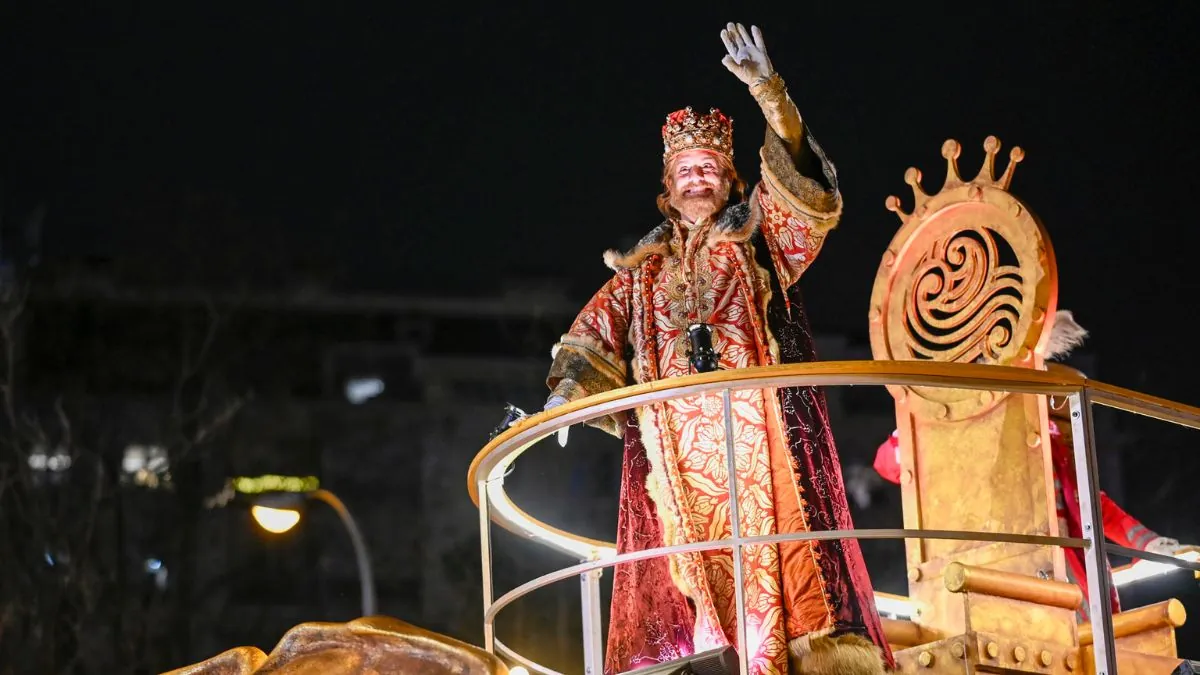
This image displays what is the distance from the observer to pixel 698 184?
648cm

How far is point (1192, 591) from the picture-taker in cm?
1677

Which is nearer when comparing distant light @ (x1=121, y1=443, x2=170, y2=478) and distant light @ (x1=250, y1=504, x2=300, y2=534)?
distant light @ (x1=250, y1=504, x2=300, y2=534)

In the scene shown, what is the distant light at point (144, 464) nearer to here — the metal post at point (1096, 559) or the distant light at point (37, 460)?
the distant light at point (37, 460)

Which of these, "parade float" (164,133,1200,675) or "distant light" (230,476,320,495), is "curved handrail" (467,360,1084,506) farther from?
"distant light" (230,476,320,495)

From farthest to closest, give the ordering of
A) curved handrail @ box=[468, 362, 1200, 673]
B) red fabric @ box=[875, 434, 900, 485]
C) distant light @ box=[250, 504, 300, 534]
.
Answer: distant light @ box=[250, 504, 300, 534], red fabric @ box=[875, 434, 900, 485], curved handrail @ box=[468, 362, 1200, 673]

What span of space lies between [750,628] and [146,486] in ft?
36.6

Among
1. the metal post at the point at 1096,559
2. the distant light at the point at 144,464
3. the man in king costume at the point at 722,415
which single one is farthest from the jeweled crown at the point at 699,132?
the distant light at the point at 144,464

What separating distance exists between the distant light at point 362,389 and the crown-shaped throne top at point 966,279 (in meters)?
11.5

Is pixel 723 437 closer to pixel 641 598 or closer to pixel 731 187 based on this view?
pixel 641 598

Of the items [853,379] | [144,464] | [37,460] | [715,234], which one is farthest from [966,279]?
[37,460]

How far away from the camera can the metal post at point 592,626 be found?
507 centimetres

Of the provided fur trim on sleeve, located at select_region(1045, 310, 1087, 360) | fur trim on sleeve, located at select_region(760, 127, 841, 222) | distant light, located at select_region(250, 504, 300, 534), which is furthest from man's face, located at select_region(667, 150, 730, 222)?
distant light, located at select_region(250, 504, 300, 534)

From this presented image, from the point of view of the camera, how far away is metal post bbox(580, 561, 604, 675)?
5.07m

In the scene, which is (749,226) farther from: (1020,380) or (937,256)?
(1020,380)
